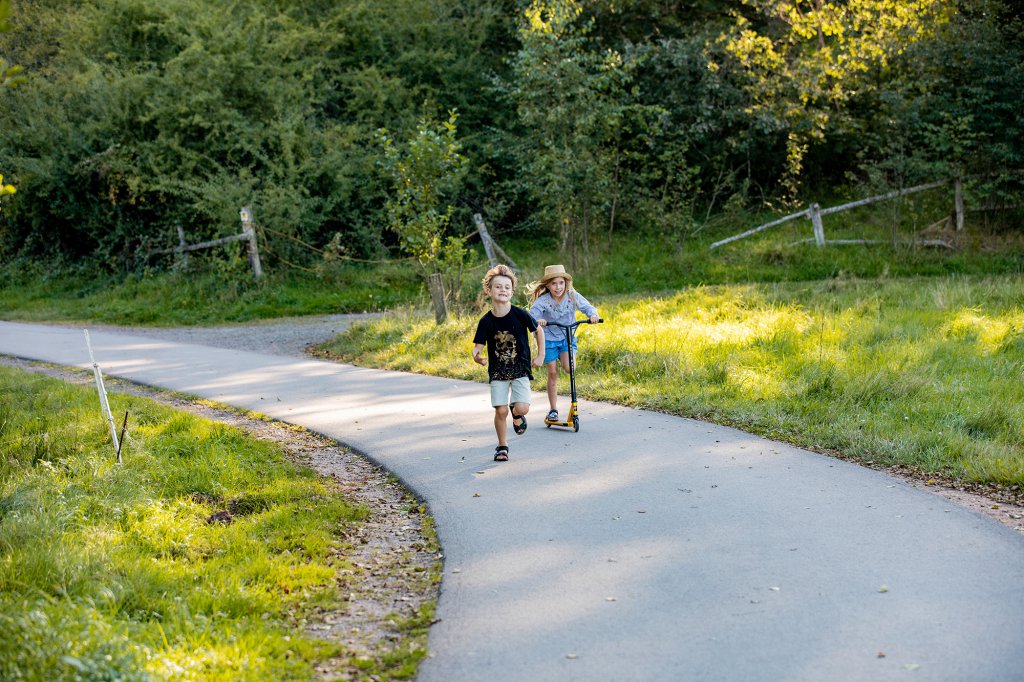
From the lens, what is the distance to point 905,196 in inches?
866

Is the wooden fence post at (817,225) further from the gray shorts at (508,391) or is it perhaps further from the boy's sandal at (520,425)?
the gray shorts at (508,391)

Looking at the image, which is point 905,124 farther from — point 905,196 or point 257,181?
point 257,181

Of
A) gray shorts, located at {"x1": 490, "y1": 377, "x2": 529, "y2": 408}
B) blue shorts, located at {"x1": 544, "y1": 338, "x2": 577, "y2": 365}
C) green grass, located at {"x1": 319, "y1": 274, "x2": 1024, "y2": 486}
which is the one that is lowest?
green grass, located at {"x1": 319, "y1": 274, "x2": 1024, "y2": 486}

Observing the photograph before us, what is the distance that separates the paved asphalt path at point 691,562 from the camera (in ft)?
13.3

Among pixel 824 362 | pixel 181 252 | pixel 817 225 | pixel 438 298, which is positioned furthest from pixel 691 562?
pixel 181 252

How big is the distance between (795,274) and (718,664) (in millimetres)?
17382

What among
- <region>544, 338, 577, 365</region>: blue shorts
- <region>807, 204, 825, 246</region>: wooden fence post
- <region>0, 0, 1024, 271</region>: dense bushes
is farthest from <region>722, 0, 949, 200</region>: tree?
<region>544, 338, 577, 365</region>: blue shorts

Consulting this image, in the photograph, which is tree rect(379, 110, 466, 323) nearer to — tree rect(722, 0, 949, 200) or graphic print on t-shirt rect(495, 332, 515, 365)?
graphic print on t-shirt rect(495, 332, 515, 365)

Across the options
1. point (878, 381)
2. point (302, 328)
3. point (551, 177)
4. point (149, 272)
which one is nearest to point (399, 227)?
point (302, 328)

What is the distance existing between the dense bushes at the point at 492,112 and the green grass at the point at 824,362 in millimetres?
6507

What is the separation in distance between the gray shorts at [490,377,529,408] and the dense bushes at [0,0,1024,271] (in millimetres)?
13997

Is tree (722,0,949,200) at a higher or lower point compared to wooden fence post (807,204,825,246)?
higher

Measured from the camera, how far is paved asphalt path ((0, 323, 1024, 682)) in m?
4.04

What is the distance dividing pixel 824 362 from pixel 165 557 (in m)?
7.23
